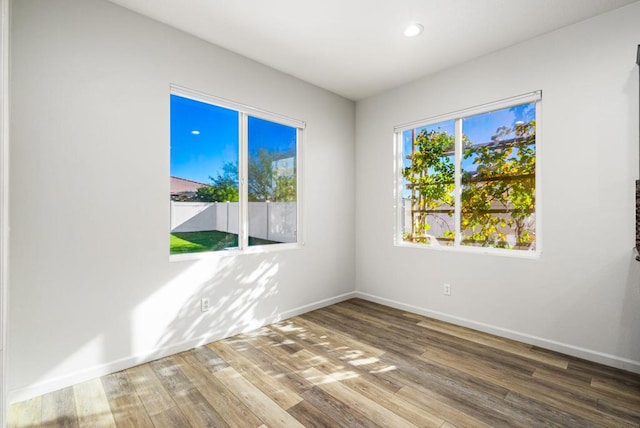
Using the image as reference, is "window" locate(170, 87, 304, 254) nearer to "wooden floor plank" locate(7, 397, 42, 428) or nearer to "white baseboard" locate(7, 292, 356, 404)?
"white baseboard" locate(7, 292, 356, 404)

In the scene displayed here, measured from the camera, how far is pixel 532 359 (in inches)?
99.7

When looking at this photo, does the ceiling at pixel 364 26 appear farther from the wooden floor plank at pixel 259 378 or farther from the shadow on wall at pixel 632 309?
the wooden floor plank at pixel 259 378

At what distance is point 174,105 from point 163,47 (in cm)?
45

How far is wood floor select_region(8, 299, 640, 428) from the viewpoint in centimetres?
183

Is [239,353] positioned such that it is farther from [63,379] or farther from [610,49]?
[610,49]

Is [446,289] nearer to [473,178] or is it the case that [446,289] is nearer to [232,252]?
[473,178]

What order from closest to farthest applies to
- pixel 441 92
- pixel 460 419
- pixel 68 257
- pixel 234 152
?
pixel 460 419 → pixel 68 257 → pixel 234 152 → pixel 441 92

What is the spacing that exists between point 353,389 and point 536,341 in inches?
71.6

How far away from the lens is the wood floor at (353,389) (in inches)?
71.9

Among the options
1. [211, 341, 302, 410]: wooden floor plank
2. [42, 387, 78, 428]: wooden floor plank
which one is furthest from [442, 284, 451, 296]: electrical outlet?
[42, 387, 78, 428]: wooden floor plank

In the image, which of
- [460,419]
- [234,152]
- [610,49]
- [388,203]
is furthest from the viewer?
[388,203]

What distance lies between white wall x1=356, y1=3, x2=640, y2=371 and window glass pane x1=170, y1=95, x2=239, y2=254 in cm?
229

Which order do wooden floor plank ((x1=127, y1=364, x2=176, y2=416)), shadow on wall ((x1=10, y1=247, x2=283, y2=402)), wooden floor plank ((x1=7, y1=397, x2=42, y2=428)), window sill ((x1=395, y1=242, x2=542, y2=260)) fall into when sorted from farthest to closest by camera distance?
window sill ((x1=395, y1=242, x2=542, y2=260)) < shadow on wall ((x1=10, y1=247, x2=283, y2=402)) < wooden floor plank ((x1=127, y1=364, x2=176, y2=416)) < wooden floor plank ((x1=7, y1=397, x2=42, y2=428))

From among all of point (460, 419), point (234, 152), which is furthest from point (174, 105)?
point (460, 419)
